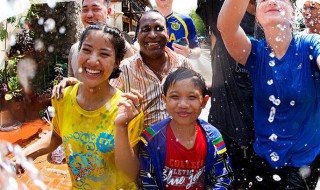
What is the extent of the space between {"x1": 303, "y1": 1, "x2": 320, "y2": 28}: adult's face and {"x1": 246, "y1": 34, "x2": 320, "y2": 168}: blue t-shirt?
1.31 m

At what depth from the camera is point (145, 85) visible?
2.47 metres

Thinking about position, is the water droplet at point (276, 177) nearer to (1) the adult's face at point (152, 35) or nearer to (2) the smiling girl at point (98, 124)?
(2) the smiling girl at point (98, 124)

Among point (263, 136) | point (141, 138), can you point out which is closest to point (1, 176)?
point (141, 138)

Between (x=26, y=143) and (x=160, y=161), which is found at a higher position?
(x=160, y=161)

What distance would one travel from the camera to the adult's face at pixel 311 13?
3.31m

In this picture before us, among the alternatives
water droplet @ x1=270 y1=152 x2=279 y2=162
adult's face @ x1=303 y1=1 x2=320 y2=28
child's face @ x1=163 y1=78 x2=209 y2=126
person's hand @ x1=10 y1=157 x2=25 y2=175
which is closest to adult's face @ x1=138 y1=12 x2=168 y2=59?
child's face @ x1=163 y1=78 x2=209 y2=126

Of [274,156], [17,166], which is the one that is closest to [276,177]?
[274,156]

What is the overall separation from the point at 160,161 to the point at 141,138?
0.17 meters

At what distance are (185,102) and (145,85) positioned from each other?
499 mm

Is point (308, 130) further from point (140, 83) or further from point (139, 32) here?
point (139, 32)

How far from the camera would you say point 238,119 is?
252 cm

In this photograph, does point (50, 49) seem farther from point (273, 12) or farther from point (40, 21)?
point (273, 12)

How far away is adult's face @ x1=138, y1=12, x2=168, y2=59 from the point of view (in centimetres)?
250

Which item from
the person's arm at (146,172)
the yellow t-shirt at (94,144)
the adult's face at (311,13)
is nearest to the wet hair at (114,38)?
the yellow t-shirt at (94,144)
